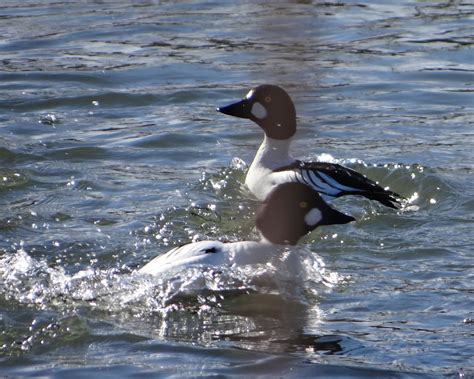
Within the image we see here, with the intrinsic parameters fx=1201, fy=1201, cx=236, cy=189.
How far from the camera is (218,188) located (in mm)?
9469

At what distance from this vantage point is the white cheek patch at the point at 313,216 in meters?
7.50

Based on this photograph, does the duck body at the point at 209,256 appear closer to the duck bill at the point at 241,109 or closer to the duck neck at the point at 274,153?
the duck neck at the point at 274,153

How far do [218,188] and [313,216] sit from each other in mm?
2069

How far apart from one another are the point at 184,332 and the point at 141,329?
23cm

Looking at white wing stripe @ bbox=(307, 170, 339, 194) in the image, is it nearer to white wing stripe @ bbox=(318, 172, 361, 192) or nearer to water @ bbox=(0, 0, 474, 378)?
white wing stripe @ bbox=(318, 172, 361, 192)

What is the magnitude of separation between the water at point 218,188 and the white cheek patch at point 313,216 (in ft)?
0.69

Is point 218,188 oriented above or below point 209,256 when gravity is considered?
below

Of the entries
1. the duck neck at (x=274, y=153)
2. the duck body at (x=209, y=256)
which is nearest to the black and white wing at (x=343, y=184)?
the duck neck at (x=274, y=153)

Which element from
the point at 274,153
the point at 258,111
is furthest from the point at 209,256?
the point at 258,111

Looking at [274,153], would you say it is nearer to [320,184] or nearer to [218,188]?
[218,188]

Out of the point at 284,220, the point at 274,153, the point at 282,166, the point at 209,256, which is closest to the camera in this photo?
the point at 209,256

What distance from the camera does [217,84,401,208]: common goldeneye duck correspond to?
9.06 meters

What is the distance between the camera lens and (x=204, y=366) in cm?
593

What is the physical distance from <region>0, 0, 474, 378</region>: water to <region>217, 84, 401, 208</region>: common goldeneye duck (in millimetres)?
144
